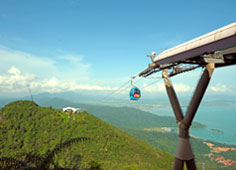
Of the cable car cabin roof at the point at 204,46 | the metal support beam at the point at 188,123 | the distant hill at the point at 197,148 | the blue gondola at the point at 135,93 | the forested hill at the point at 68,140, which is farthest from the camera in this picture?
the distant hill at the point at 197,148

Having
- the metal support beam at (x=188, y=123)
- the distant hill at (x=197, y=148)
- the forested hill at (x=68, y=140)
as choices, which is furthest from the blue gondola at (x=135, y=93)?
the distant hill at (x=197, y=148)

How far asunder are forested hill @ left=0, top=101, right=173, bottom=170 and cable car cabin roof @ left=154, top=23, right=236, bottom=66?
28.5 metres

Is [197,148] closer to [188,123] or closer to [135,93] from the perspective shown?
[135,93]

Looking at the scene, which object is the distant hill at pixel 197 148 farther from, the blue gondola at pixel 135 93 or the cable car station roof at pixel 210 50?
the cable car station roof at pixel 210 50

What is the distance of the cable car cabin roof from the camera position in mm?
3843

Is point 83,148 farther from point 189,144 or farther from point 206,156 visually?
point 206,156

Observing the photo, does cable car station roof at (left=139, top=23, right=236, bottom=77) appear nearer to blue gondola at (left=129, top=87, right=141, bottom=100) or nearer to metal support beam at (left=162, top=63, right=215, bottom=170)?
metal support beam at (left=162, top=63, right=215, bottom=170)

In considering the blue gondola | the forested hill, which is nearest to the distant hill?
the forested hill

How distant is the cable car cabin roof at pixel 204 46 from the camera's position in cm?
384

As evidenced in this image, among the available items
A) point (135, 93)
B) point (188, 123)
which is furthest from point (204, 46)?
point (135, 93)

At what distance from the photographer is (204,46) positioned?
4.47 m

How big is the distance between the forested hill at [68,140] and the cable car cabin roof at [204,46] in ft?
93.5

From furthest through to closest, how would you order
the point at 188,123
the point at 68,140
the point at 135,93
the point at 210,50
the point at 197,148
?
the point at 197,148 → the point at 68,140 → the point at 135,93 → the point at 188,123 → the point at 210,50

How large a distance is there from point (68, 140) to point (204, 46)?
3490 cm
